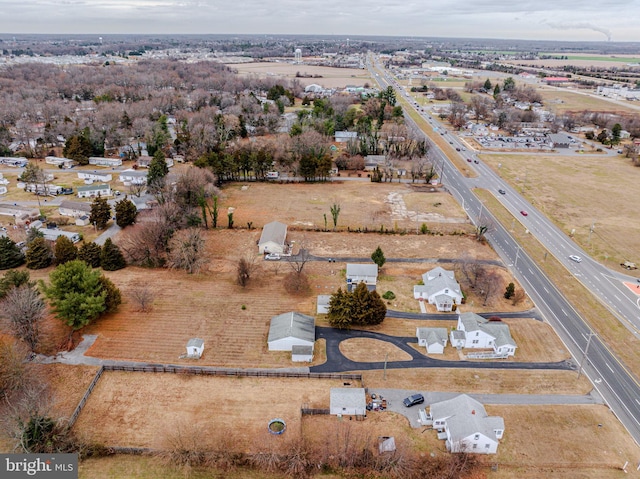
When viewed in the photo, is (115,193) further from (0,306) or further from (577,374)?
(577,374)

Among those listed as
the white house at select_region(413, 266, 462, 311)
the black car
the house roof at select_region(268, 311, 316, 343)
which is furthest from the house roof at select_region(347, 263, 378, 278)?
the black car

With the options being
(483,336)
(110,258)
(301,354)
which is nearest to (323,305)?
(301,354)

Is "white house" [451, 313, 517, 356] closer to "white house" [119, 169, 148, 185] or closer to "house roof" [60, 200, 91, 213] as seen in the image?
"house roof" [60, 200, 91, 213]

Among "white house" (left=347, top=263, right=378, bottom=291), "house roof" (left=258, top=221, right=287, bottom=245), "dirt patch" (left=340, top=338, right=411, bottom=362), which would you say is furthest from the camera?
"house roof" (left=258, top=221, right=287, bottom=245)

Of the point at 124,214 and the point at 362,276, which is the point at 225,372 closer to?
the point at 362,276

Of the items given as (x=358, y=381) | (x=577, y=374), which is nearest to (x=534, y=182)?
(x=577, y=374)

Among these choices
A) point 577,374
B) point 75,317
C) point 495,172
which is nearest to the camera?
point 577,374
